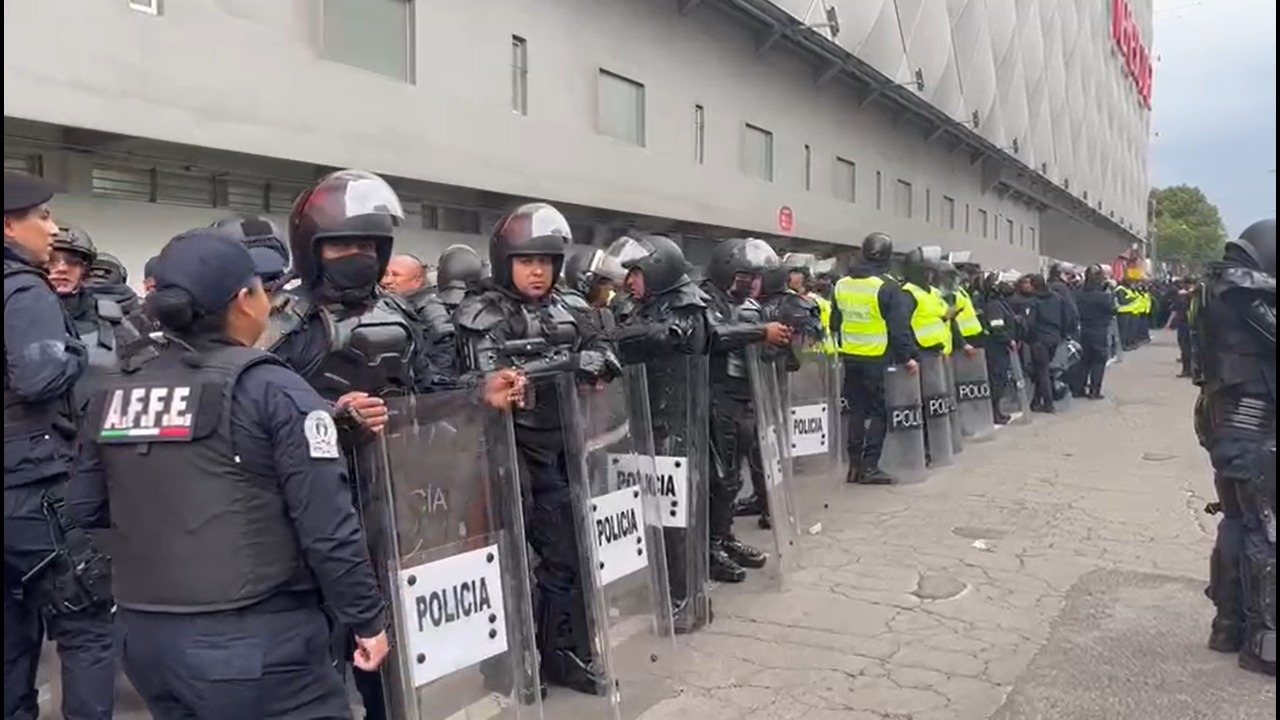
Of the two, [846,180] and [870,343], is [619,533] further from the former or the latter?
[846,180]

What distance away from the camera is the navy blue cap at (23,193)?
3377 mm

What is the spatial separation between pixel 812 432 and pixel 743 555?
1.00 m

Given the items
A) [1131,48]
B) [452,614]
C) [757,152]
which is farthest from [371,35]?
[1131,48]

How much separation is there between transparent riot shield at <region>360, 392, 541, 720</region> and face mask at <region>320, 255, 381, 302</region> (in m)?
0.42

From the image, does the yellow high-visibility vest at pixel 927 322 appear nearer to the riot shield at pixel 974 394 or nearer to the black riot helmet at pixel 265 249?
the riot shield at pixel 974 394

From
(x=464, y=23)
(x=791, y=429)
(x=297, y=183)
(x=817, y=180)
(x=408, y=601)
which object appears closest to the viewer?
(x=408, y=601)

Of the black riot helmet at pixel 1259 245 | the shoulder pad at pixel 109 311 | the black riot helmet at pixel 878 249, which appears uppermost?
the black riot helmet at pixel 878 249

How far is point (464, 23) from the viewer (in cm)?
1180

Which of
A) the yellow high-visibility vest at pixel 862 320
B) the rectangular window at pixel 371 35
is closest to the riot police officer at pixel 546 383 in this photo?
the yellow high-visibility vest at pixel 862 320

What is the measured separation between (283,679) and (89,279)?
3.12m

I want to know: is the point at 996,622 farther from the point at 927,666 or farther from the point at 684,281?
the point at 684,281

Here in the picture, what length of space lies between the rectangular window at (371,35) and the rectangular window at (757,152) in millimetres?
8361

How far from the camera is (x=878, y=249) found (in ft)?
30.0

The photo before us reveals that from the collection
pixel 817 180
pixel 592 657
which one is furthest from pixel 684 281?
pixel 817 180
